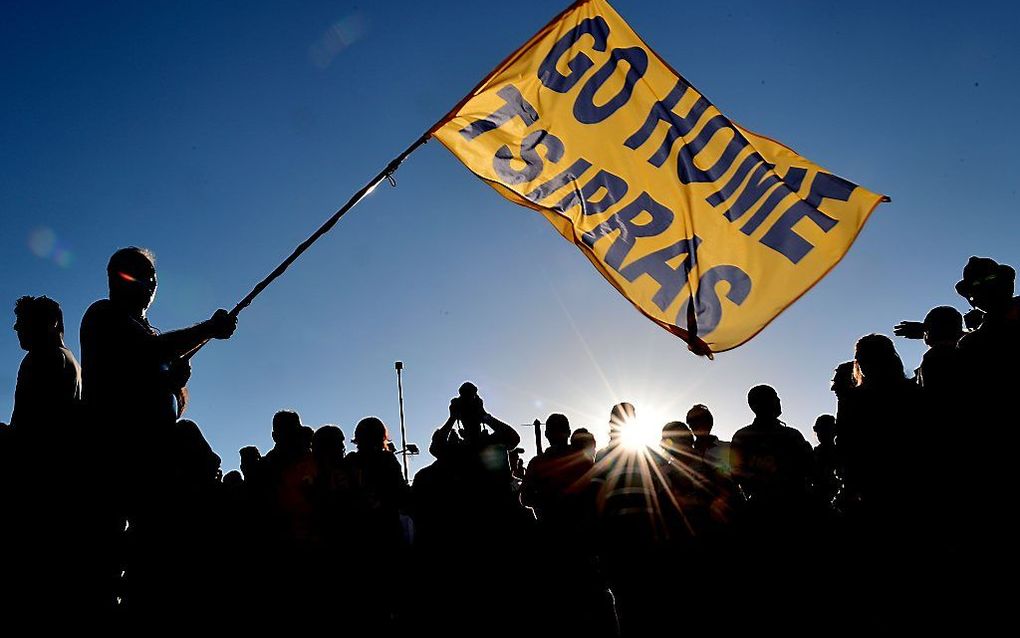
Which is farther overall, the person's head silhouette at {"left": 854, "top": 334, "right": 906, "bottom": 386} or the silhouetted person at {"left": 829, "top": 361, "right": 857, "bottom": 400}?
the silhouetted person at {"left": 829, "top": 361, "right": 857, "bottom": 400}

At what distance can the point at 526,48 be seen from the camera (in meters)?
5.12

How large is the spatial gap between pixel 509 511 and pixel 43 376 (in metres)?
2.90

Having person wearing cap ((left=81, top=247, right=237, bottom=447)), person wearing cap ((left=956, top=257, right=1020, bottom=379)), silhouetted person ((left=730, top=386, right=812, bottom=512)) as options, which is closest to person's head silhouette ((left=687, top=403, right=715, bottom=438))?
silhouetted person ((left=730, top=386, right=812, bottom=512))

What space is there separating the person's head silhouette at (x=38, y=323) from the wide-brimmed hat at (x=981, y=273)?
5.12 m

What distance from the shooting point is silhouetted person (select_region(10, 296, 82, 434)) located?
10.1 ft

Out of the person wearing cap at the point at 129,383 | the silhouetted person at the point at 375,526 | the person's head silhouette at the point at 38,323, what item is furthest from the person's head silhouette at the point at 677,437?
the person's head silhouette at the point at 38,323

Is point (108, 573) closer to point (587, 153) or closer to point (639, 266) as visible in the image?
point (639, 266)

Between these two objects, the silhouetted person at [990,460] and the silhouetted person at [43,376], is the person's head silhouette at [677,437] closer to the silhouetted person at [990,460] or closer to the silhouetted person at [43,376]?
the silhouetted person at [990,460]

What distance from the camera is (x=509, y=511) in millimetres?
4703

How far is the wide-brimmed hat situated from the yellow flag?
0.76 m

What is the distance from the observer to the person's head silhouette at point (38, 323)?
3.37 metres

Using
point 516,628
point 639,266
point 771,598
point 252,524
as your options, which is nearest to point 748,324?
point 639,266

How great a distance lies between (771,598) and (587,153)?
11.9ft

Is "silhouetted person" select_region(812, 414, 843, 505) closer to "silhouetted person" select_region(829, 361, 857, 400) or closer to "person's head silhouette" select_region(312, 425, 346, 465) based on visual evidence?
"silhouetted person" select_region(829, 361, 857, 400)
